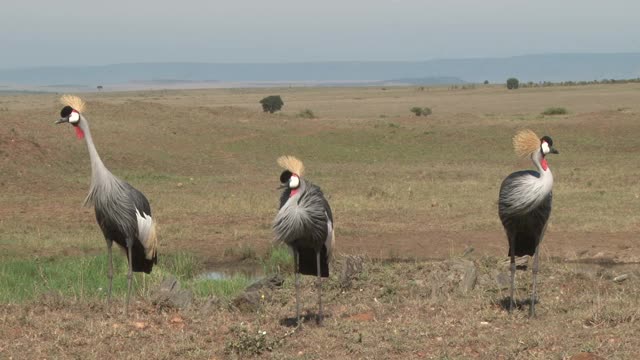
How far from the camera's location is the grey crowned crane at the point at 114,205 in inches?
352

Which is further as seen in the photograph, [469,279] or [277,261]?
[277,261]

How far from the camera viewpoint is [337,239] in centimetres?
1592

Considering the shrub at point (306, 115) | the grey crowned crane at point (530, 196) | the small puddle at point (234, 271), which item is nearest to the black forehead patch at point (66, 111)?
the grey crowned crane at point (530, 196)

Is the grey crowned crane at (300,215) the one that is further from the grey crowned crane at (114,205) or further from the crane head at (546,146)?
the crane head at (546,146)

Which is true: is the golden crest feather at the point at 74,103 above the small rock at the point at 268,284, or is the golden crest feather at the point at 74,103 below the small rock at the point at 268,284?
above

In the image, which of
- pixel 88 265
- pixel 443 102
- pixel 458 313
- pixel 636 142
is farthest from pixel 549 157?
pixel 443 102

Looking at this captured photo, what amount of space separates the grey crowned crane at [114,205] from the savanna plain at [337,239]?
2.04 feet

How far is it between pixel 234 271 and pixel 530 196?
22.1 ft

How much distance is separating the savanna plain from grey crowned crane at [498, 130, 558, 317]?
0.79 metres

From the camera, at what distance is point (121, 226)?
9016 millimetres

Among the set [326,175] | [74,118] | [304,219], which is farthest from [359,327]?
[326,175]

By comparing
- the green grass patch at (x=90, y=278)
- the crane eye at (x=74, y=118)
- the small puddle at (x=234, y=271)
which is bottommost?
the small puddle at (x=234, y=271)

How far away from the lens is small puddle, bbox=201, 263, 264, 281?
1385 cm

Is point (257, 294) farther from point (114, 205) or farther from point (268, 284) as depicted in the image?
point (114, 205)
